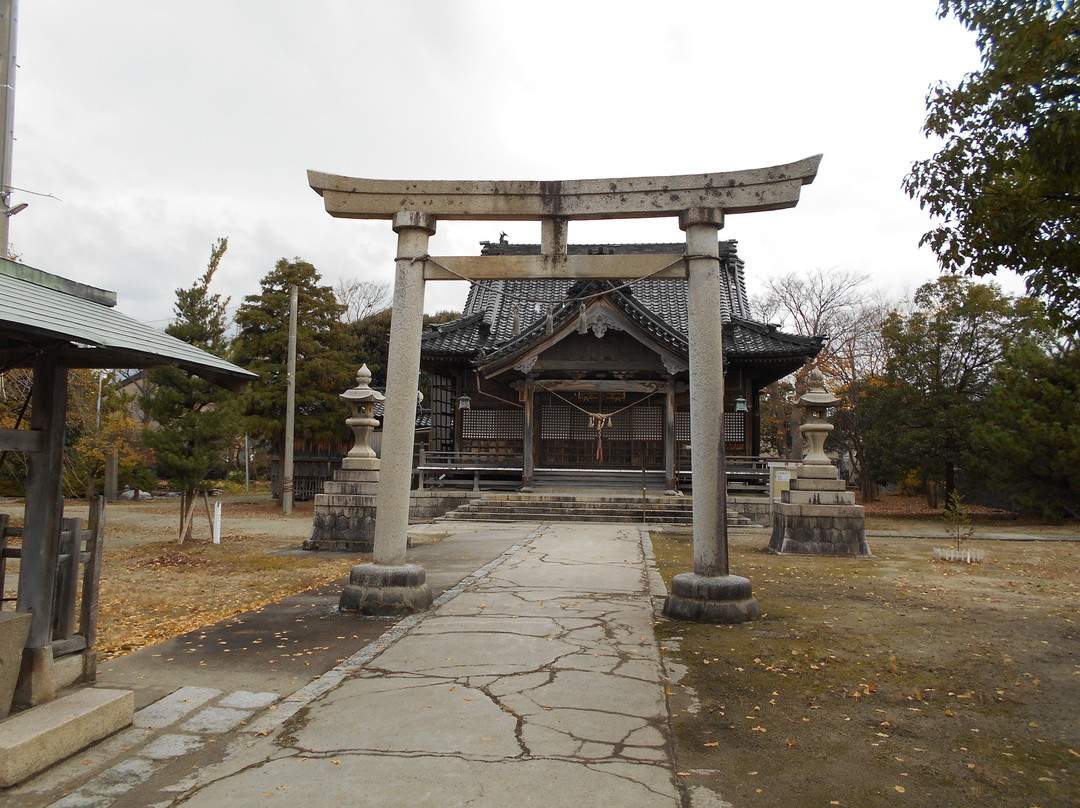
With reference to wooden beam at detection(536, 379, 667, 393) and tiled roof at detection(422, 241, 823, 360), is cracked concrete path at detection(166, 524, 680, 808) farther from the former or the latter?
wooden beam at detection(536, 379, 667, 393)

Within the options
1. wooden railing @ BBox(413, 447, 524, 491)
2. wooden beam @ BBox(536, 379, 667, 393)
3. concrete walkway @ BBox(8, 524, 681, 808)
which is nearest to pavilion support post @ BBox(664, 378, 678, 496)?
wooden beam @ BBox(536, 379, 667, 393)

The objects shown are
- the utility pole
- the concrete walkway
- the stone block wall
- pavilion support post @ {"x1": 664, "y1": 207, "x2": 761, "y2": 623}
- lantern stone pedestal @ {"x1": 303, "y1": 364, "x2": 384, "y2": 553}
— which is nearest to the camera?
the concrete walkway

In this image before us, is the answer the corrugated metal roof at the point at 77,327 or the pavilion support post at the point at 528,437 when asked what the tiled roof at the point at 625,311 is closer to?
the pavilion support post at the point at 528,437

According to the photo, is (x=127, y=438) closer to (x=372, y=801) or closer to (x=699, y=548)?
(x=699, y=548)

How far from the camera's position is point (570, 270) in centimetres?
724

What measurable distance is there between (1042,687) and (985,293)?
19.8 m

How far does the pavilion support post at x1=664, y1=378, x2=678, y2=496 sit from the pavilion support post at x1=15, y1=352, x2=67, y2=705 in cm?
1602

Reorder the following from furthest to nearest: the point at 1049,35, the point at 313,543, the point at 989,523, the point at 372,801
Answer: the point at 989,523 < the point at 313,543 < the point at 1049,35 < the point at 372,801

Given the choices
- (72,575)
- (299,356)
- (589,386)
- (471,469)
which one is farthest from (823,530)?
(299,356)

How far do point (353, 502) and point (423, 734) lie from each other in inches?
355

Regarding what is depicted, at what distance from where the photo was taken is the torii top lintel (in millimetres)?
6871

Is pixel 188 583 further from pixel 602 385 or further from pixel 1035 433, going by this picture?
pixel 1035 433

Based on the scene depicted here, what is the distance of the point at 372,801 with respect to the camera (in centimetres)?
313

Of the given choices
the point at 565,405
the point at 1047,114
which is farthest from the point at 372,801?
the point at 565,405
